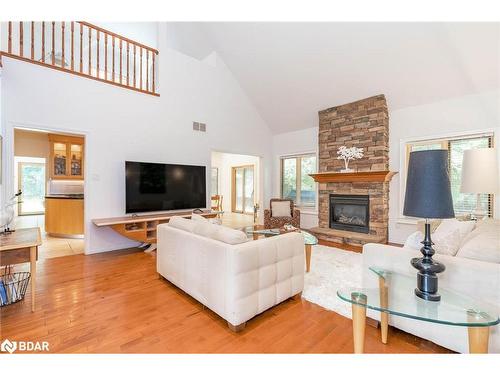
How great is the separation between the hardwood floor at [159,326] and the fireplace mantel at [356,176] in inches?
126

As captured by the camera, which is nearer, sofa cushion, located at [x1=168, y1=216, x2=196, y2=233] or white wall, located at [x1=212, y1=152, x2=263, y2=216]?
sofa cushion, located at [x1=168, y1=216, x2=196, y2=233]

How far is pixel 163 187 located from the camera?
4.50 metres

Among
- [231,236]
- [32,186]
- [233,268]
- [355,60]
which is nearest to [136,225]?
[231,236]

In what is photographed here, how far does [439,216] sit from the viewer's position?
133 cm

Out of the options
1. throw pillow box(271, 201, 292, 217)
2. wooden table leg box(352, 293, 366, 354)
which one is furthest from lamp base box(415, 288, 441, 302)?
throw pillow box(271, 201, 292, 217)

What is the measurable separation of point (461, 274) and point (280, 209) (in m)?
4.39

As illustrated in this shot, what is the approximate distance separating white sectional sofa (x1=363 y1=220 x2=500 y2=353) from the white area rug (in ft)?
1.59

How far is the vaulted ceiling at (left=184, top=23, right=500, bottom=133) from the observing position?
3393 millimetres

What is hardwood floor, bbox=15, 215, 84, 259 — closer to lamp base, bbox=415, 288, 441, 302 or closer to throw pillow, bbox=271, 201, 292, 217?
throw pillow, bbox=271, 201, 292, 217

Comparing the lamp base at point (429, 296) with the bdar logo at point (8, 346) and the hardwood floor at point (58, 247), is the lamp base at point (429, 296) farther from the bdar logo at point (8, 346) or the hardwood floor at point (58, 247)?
the hardwood floor at point (58, 247)

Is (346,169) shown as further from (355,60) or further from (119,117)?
(119,117)
